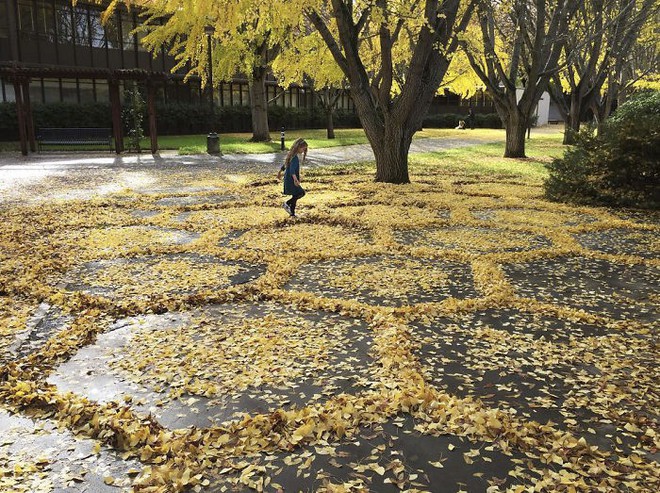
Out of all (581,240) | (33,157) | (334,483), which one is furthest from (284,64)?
(334,483)

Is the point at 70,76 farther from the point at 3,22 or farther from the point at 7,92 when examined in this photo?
the point at 7,92

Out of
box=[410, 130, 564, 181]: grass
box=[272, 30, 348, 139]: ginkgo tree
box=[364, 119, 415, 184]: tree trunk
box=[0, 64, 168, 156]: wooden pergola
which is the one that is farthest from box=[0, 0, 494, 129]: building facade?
box=[364, 119, 415, 184]: tree trunk

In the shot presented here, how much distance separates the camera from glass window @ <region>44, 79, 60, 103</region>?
111 feet

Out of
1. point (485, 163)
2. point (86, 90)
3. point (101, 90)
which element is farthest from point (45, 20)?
point (485, 163)

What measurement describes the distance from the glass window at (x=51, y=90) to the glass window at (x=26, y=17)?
3.02 m

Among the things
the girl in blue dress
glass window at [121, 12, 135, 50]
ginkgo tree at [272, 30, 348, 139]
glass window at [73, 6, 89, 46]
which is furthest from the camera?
glass window at [121, 12, 135, 50]

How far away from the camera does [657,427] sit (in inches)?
146

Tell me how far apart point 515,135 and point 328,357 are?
20.5 metres

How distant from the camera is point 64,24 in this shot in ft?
109

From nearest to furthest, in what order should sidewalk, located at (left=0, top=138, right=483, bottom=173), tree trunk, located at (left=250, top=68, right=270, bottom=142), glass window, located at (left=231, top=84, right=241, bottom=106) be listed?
sidewalk, located at (left=0, top=138, right=483, bottom=173) → tree trunk, located at (left=250, top=68, right=270, bottom=142) → glass window, located at (left=231, top=84, right=241, bottom=106)

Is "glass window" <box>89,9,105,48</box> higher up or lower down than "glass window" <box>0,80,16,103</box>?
higher up

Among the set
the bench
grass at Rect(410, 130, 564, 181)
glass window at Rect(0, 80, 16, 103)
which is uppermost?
glass window at Rect(0, 80, 16, 103)

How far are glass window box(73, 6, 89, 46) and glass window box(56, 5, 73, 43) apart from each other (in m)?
0.34

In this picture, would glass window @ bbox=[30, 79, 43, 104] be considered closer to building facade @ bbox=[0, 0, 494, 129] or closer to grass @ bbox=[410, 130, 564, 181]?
building facade @ bbox=[0, 0, 494, 129]
